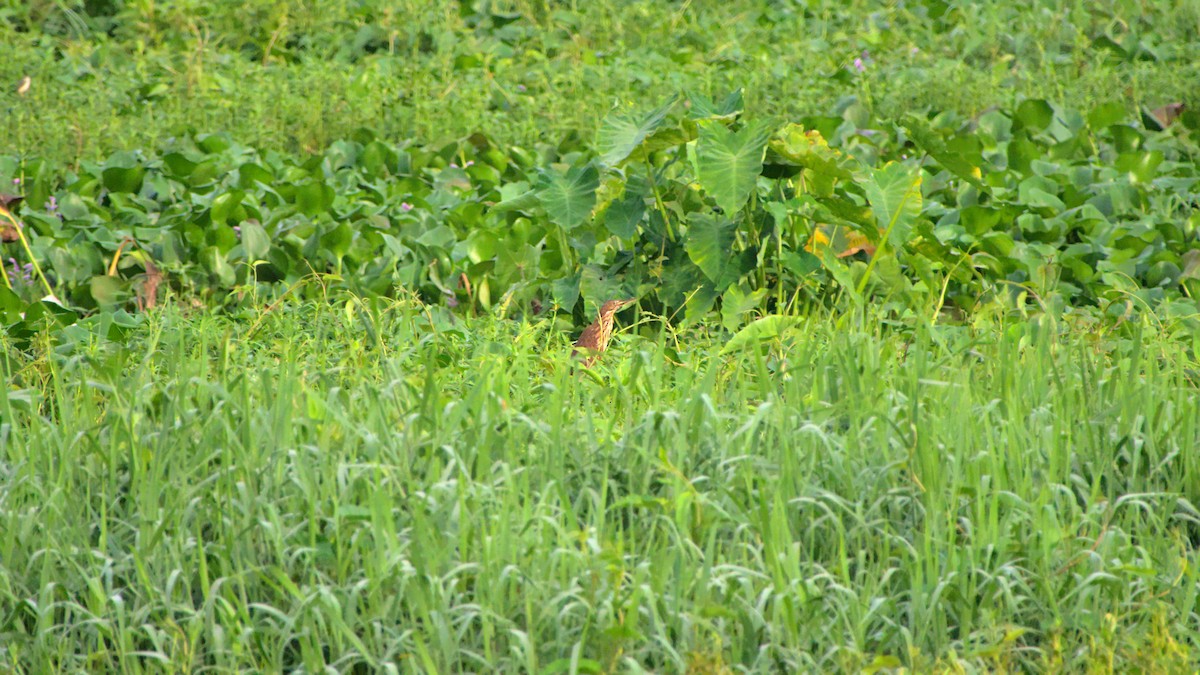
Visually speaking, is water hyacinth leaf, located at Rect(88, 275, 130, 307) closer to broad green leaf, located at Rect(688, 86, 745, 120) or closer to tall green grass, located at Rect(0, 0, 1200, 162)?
tall green grass, located at Rect(0, 0, 1200, 162)

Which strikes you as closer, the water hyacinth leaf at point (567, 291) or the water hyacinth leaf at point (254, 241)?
the water hyacinth leaf at point (567, 291)

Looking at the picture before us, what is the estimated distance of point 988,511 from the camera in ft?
7.81

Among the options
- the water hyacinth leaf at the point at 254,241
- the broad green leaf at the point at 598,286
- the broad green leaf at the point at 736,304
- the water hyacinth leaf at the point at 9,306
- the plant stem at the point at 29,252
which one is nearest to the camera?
the broad green leaf at the point at 736,304

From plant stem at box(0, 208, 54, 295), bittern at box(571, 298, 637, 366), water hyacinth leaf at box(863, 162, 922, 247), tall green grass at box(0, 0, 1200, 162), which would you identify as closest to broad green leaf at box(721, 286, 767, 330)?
bittern at box(571, 298, 637, 366)

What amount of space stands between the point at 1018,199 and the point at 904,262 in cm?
99

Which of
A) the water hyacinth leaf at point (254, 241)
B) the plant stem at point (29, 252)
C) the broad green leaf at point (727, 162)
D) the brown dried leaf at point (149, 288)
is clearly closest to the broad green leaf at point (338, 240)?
the water hyacinth leaf at point (254, 241)

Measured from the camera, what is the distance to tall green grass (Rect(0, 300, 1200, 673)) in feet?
6.98

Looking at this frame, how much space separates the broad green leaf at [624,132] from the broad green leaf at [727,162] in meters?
0.13

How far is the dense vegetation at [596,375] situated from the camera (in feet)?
7.12

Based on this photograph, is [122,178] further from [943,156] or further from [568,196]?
[943,156]

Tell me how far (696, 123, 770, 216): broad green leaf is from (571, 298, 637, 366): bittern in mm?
320

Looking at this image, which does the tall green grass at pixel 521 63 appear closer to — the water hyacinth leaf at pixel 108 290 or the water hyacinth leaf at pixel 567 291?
the water hyacinth leaf at pixel 108 290

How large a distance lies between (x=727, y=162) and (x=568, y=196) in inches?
15.9

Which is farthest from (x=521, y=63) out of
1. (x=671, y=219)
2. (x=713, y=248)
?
(x=713, y=248)
